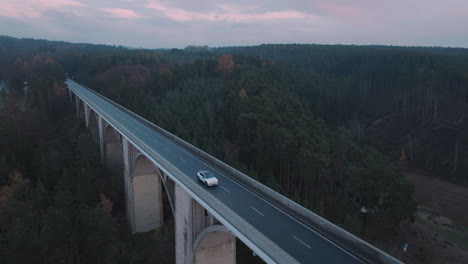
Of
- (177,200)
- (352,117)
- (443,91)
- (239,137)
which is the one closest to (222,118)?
(239,137)

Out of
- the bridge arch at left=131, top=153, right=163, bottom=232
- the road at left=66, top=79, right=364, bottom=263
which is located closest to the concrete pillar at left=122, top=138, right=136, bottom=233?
the bridge arch at left=131, top=153, right=163, bottom=232

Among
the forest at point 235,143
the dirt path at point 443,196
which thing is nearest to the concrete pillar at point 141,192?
the forest at point 235,143

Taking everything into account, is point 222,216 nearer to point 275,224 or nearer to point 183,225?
point 275,224

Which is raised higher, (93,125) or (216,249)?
(93,125)

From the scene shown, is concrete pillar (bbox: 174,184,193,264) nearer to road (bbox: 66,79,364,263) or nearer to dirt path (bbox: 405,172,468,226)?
road (bbox: 66,79,364,263)

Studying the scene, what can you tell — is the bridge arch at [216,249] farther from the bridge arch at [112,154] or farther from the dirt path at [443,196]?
the dirt path at [443,196]

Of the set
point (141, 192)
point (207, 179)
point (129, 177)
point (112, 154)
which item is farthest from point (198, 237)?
point (112, 154)

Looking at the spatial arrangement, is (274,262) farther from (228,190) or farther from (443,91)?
(443,91)
